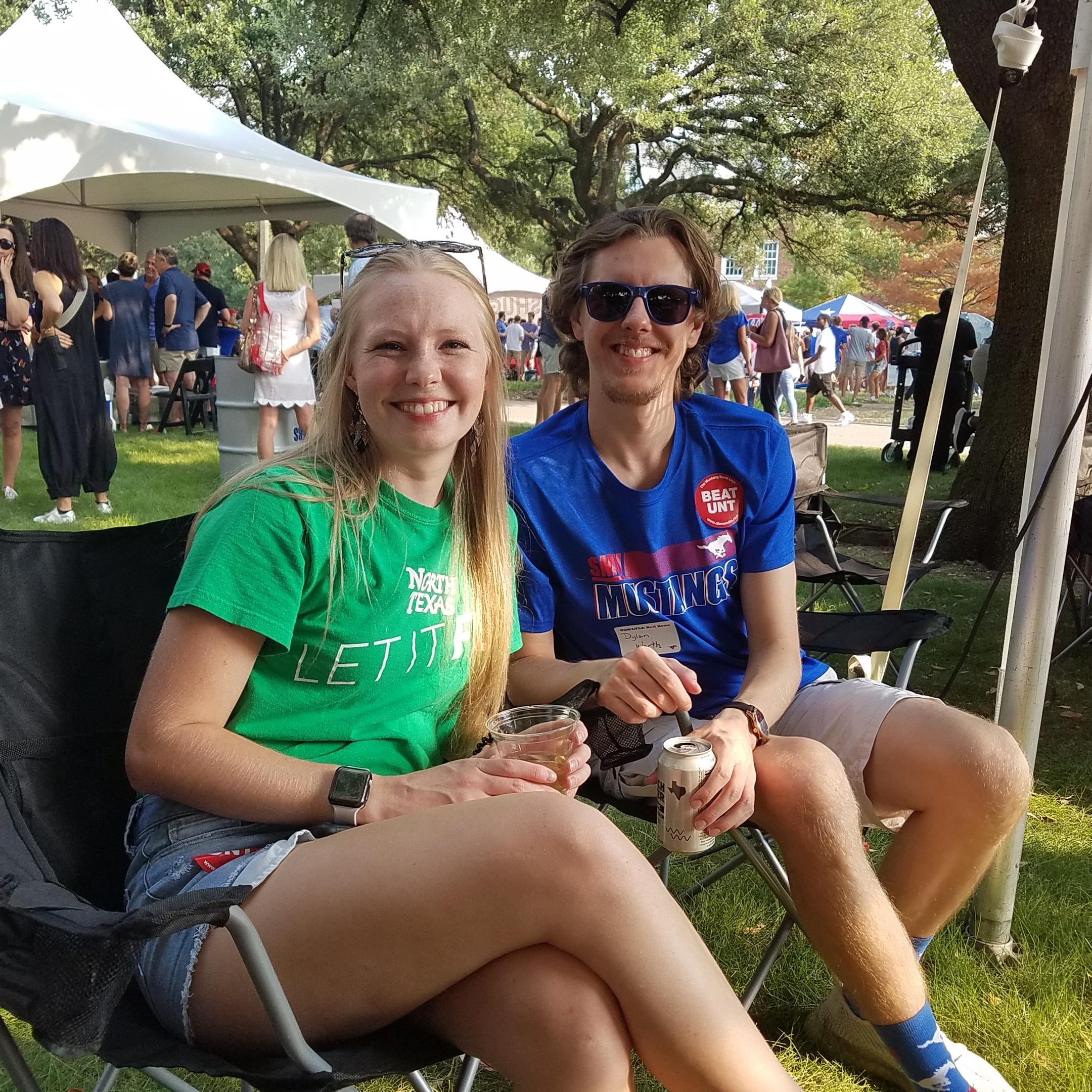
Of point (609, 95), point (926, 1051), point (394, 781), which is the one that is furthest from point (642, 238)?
point (609, 95)

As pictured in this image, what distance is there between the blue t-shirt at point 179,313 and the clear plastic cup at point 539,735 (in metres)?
12.2

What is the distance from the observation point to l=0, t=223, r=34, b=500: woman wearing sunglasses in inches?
273

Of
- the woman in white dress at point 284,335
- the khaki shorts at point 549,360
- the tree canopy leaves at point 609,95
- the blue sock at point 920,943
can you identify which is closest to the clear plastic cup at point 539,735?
the blue sock at point 920,943

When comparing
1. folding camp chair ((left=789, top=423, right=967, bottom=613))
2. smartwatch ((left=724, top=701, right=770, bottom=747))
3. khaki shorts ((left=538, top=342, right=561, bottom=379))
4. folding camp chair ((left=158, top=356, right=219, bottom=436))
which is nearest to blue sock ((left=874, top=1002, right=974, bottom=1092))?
smartwatch ((left=724, top=701, right=770, bottom=747))

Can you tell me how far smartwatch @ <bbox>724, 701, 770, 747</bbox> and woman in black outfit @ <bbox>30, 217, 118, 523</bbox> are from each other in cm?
596

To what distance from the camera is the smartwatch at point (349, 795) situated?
1431mm

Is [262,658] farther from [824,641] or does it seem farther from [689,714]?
[824,641]

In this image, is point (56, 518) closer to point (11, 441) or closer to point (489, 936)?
point (11, 441)

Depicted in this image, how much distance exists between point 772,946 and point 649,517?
951 millimetres

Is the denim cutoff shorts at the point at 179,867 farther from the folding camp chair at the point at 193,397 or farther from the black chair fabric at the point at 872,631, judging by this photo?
the folding camp chair at the point at 193,397

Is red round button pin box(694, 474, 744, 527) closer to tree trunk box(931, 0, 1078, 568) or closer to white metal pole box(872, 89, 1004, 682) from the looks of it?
white metal pole box(872, 89, 1004, 682)

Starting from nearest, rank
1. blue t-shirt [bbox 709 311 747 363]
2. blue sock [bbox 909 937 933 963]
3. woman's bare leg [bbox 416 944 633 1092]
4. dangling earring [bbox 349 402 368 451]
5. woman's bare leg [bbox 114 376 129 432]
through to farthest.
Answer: woman's bare leg [bbox 416 944 633 1092] → dangling earring [bbox 349 402 368 451] → blue sock [bbox 909 937 933 963] → blue t-shirt [bbox 709 311 747 363] → woman's bare leg [bbox 114 376 129 432]

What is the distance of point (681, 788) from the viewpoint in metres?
1.64

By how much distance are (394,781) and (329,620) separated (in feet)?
0.87
